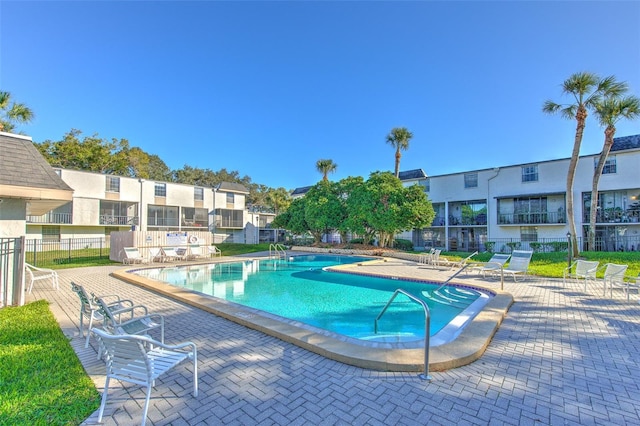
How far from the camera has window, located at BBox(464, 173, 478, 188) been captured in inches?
1011

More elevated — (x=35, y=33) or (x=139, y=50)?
(x=139, y=50)

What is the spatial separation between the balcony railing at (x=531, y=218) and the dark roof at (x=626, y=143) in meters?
5.49

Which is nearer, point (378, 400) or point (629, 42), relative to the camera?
point (378, 400)

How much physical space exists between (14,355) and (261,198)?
57959 millimetres

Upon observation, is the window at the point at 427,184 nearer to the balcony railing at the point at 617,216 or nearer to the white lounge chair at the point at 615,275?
the balcony railing at the point at 617,216

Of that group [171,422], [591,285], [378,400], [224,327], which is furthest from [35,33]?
[591,285]

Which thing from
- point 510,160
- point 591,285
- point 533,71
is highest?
point 533,71

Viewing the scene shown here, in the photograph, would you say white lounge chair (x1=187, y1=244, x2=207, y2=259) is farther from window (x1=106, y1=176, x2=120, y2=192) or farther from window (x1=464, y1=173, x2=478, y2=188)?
window (x1=464, y1=173, x2=478, y2=188)

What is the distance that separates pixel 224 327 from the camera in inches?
215

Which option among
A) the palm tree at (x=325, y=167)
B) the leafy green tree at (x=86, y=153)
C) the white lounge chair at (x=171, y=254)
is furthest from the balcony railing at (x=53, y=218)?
the palm tree at (x=325, y=167)

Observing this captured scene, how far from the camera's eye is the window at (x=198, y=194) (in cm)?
3497

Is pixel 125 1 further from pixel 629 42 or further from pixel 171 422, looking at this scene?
pixel 629 42

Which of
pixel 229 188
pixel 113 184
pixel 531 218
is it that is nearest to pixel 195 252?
pixel 113 184

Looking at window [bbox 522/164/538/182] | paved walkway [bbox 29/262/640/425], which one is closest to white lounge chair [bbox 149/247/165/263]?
paved walkway [bbox 29/262/640/425]
